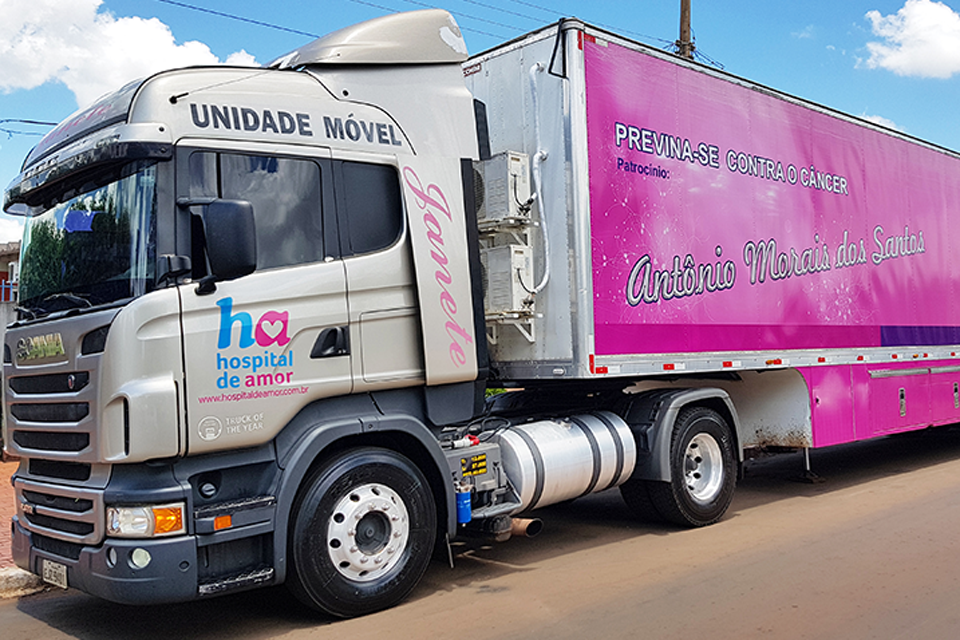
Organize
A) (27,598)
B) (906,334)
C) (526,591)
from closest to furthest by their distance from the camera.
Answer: (526,591), (27,598), (906,334)

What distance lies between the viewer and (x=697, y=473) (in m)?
8.04

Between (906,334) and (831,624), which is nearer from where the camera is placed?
(831,624)

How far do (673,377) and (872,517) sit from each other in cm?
215

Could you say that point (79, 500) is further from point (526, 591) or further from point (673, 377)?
point (673, 377)

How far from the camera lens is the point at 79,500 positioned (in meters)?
4.97

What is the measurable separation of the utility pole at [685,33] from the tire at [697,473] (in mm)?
12720

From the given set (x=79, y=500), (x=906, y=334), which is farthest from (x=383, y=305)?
(x=906, y=334)

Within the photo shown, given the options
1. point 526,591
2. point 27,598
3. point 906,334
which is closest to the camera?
point 526,591

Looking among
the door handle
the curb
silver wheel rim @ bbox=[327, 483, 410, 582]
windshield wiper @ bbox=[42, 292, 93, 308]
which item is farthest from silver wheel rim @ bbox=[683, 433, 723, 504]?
the curb

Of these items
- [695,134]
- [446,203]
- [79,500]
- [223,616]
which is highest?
[695,134]

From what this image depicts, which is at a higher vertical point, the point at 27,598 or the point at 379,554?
the point at 379,554

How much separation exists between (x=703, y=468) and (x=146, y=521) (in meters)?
5.05

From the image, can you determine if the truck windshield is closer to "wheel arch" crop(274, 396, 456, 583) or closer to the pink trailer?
"wheel arch" crop(274, 396, 456, 583)

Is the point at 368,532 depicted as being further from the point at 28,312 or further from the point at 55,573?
the point at 28,312
